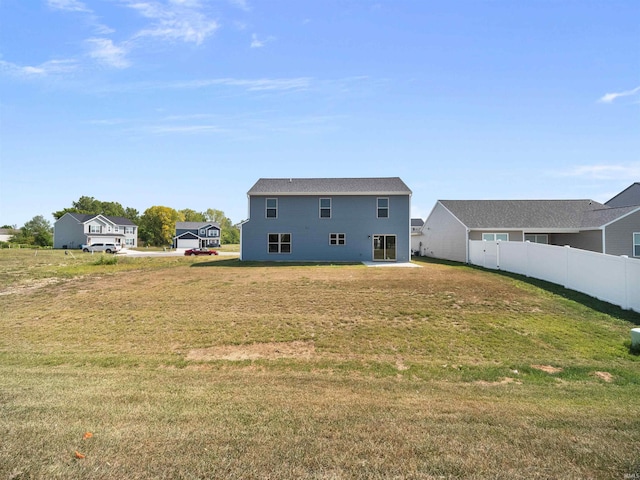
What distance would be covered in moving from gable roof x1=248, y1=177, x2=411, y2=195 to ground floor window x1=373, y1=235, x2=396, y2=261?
123 inches

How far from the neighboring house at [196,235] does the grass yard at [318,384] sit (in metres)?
50.4

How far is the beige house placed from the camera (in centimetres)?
2038

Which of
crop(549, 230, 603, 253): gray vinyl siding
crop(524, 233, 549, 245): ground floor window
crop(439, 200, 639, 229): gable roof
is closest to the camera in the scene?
crop(549, 230, 603, 253): gray vinyl siding

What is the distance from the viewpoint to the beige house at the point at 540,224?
20.4 metres

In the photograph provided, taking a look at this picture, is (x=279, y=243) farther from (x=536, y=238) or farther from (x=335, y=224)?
(x=536, y=238)

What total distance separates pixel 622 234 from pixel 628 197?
16.7 meters

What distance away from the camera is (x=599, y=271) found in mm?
11445

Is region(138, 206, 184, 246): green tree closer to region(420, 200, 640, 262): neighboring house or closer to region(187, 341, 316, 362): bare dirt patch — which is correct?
region(420, 200, 640, 262): neighboring house

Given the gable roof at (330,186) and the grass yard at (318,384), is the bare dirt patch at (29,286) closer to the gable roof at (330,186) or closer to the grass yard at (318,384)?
the grass yard at (318,384)

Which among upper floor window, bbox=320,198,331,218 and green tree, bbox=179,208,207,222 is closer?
upper floor window, bbox=320,198,331,218

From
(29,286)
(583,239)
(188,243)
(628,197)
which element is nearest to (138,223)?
(188,243)

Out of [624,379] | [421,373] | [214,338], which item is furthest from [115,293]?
[624,379]

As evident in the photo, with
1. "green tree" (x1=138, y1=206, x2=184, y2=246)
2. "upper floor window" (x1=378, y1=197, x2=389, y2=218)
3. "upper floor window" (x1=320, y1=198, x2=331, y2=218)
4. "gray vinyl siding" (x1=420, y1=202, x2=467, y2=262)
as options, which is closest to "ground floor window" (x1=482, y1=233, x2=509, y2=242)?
"gray vinyl siding" (x1=420, y1=202, x2=467, y2=262)

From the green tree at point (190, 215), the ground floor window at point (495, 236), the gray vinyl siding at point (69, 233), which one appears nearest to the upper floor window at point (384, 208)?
the ground floor window at point (495, 236)
